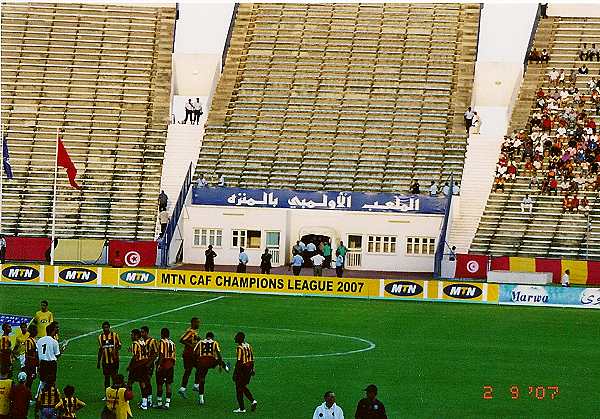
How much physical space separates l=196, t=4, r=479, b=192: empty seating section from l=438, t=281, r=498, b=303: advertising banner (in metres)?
13.1

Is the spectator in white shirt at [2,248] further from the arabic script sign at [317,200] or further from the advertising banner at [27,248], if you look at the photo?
the arabic script sign at [317,200]

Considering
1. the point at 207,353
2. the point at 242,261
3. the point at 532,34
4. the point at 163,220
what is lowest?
the point at 207,353

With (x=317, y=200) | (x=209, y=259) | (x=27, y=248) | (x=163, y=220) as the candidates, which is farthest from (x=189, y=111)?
(x=209, y=259)

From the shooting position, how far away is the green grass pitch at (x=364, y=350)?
86.0ft

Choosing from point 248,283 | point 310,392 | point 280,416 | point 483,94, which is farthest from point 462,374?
point 483,94

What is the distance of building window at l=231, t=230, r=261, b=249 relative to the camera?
61.9m

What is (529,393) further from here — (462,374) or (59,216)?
(59,216)

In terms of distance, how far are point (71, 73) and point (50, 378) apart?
48.2 meters

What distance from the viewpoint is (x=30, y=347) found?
24.8 meters

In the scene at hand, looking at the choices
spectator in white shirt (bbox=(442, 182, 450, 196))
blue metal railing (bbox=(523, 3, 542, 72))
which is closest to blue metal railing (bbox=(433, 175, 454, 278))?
spectator in white shirt (bbox=(442, 182, 450, 196))

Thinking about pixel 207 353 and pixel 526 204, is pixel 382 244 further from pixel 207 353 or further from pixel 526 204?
pixel 207 353

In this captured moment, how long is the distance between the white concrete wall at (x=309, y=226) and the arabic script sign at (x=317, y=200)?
31 centimetres
